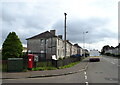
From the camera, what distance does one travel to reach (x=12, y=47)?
31.9 metres

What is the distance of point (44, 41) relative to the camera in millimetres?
46438

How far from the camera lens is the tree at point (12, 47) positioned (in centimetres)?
3138

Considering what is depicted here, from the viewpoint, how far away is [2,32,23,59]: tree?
31383 mm

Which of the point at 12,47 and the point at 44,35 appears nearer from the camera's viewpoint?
the point at 12,47

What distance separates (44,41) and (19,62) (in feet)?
99.1

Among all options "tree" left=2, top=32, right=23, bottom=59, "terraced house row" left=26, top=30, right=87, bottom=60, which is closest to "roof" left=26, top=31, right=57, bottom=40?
"terraced house row" left=26, top=30, right=87, bottom=60

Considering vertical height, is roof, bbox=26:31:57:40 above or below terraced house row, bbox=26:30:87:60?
above

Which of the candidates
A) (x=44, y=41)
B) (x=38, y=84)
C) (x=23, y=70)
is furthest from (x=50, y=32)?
(x=38, y=84)

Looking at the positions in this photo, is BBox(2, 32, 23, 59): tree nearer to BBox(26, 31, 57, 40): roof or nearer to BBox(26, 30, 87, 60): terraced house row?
BBox(26, 30, 87, 60): terraced house row

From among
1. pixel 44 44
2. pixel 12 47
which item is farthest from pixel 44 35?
pixel 12 47

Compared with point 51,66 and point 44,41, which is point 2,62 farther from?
point 44,41

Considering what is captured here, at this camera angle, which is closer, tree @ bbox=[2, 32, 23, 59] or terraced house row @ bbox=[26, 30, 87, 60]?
tree @ bbox=[2, 32, 23, 59]

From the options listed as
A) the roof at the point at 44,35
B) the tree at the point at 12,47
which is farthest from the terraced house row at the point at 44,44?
the tree at the point at 12,47

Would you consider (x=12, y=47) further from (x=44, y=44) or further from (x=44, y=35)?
(x=44, y=35)
